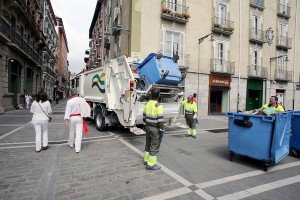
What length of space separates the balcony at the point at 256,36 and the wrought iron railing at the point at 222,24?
235cm

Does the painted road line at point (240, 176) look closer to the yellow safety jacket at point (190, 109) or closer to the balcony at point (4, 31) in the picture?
the yellow safety jacket at point (190, 109)

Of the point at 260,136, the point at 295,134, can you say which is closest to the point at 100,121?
the point at 260,136

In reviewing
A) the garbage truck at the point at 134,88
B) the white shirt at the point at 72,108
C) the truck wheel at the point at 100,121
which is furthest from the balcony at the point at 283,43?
the white shirt at the point at 72,108

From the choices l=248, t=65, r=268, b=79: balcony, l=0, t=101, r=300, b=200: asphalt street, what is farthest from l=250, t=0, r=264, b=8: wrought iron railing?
l=0, t=101, r=300, b=200: asphalt street

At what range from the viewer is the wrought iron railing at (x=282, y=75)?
20109 mm

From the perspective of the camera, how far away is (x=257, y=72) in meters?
18.7

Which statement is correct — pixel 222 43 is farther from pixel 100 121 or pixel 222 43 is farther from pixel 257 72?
pixel 100 121

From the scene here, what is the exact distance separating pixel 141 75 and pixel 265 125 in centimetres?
403

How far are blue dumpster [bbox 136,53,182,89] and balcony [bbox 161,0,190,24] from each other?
8775 mm

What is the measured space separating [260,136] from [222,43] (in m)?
14.5

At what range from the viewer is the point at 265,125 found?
4.28 meters

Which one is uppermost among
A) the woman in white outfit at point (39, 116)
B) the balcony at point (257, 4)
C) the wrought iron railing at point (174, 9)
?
the balcony at point (257, 4)

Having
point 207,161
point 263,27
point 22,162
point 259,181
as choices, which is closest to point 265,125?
point 259,181

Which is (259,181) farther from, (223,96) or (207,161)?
(223,96)
